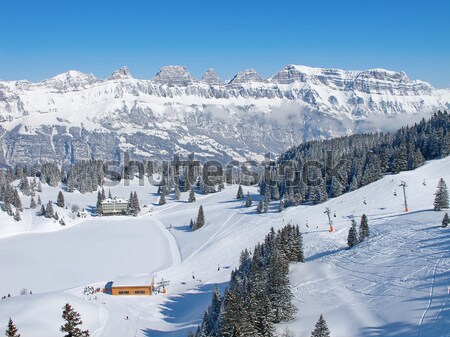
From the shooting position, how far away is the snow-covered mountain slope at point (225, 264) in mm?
47094

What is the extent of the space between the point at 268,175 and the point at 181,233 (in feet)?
123

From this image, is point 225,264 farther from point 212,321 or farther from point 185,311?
point 212,321

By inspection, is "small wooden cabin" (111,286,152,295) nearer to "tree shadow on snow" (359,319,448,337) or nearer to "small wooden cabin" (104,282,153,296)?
"small wooden cabin" (104,282,153,296)

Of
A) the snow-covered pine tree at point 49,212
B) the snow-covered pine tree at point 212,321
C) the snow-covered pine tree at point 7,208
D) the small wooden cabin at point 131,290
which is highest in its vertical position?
the snow-covered pine tree at point 7,208

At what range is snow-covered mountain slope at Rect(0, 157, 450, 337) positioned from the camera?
155ft

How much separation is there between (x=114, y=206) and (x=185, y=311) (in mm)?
85328

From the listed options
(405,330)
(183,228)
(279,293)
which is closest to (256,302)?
A: (279,293)

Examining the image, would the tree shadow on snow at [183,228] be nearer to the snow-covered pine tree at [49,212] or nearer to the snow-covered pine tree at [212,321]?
the snow-covered pine tree at [49,212]

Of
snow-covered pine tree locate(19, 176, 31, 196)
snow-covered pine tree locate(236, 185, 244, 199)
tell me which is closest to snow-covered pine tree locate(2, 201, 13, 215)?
snow-covered pine tree locate(19, 176, 31, 196)

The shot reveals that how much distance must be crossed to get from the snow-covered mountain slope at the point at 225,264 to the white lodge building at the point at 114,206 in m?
6.65

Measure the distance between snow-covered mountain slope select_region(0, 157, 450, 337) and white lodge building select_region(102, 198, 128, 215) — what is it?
6.65m

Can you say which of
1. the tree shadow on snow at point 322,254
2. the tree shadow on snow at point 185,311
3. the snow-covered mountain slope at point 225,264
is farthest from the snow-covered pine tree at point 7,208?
the tree shadow on snow at point 322,254

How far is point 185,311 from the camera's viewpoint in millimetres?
66688

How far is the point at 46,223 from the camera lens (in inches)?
4966
